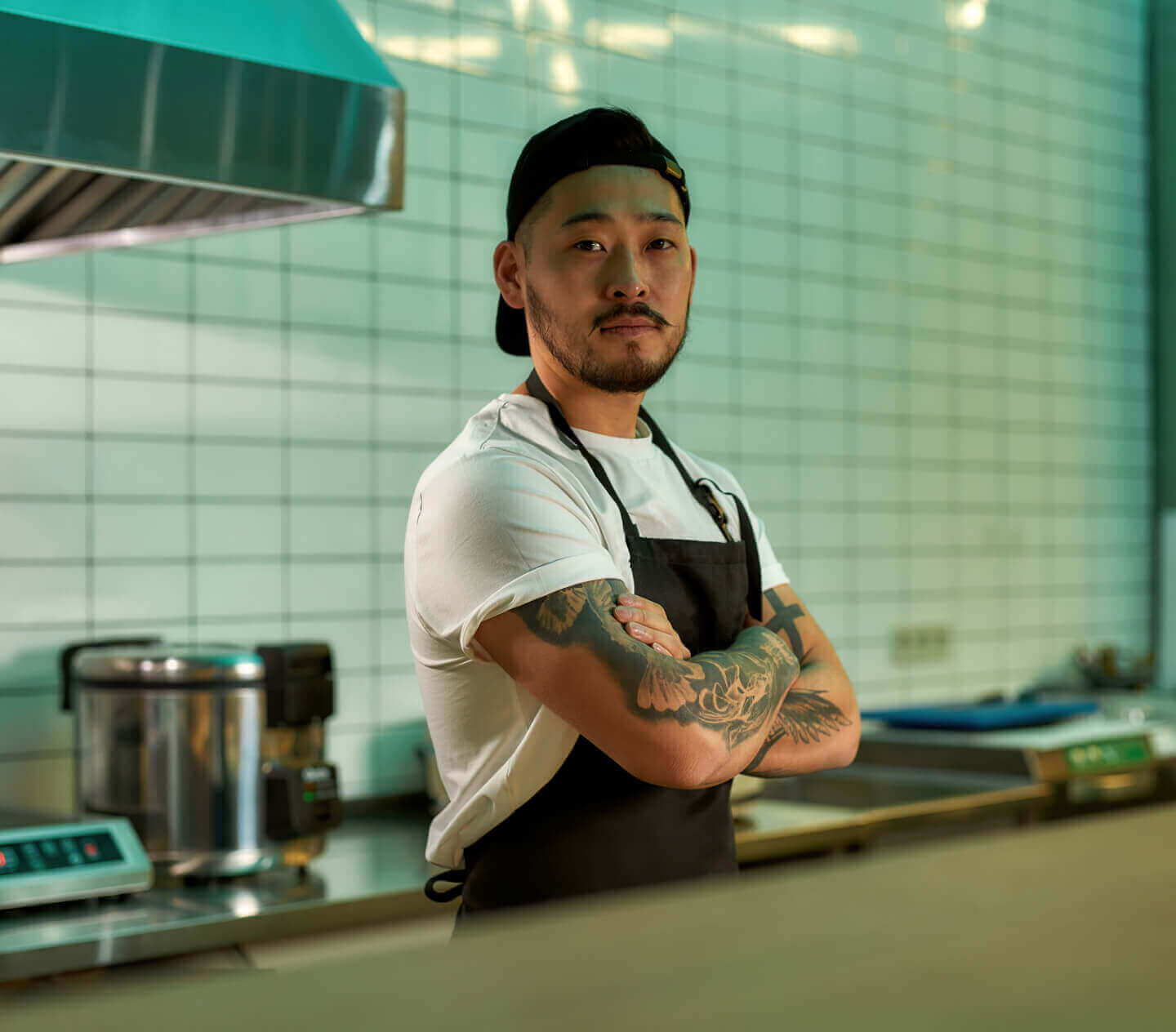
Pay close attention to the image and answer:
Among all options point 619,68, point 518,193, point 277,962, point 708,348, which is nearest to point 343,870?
point 277,962

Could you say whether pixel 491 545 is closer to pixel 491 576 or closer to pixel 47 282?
pixel 491 576

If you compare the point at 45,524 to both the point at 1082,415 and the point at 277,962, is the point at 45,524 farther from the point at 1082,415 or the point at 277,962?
→ the point at 1082,415

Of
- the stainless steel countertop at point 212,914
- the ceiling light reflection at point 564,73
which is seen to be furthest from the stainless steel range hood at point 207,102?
the ceiling light reflection at point 564,73

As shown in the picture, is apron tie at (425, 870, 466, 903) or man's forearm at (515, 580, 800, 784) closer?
man's forearm at (515, 580, 800, 784)

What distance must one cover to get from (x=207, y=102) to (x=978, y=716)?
1.86 meters

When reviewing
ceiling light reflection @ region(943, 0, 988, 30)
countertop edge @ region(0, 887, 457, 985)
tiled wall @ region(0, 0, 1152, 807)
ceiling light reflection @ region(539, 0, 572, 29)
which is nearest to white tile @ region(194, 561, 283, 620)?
tiled wall @ region(0, 0, 1152, 807)

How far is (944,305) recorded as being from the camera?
326cm

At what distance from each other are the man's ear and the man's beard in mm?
76

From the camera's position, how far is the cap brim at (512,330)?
1.36 m

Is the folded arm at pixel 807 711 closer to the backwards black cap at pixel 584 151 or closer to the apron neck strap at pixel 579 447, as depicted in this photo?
the apron neck strap at pixel 579 447

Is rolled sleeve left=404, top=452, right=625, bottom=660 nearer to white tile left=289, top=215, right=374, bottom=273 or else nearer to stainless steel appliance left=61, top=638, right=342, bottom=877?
stainless steel appliance left=61, top=638, right=342, bottom=877

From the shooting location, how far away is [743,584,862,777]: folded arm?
1196mm

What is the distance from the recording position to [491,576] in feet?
3.39

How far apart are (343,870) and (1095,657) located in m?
2.25
